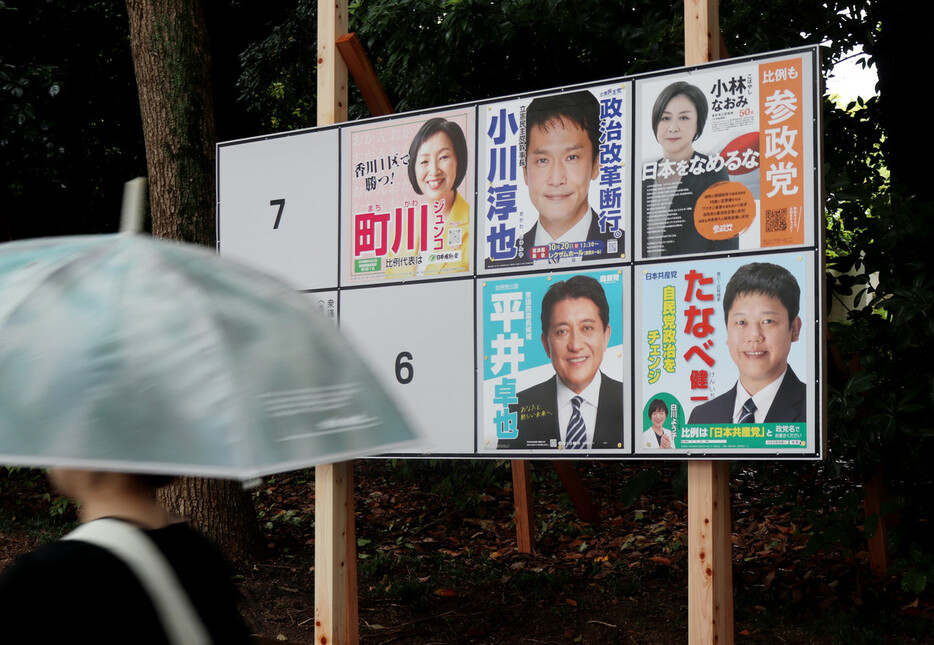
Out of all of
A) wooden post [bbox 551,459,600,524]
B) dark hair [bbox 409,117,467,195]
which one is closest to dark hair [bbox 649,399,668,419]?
dark hair [bbox 409,117,467,195]

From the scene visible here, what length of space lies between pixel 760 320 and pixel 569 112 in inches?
63.9

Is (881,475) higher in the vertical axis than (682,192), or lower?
lower

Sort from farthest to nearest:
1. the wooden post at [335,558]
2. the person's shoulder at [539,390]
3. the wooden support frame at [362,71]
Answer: the wooden support frame at [362,71] → the wooden post at [335,558] → the person's shoulder at [539,390]

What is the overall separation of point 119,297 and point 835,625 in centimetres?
571

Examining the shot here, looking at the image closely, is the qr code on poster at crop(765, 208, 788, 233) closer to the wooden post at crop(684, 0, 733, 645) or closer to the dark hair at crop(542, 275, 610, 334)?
the dark hair at crop(542, 275, 610, 334)

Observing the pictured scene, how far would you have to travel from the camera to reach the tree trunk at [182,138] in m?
8.47

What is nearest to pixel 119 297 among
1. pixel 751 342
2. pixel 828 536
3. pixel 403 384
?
pixel 751 342

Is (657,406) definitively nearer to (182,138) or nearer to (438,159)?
(438,159)

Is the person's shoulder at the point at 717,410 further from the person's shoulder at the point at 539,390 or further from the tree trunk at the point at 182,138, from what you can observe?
the tree trunk at the point at 182,138

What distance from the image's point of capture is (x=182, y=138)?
8.55 metres

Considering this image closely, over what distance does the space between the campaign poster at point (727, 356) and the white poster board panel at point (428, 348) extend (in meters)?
1.04

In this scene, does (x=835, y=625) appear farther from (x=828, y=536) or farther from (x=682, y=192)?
(x=682, y=192)

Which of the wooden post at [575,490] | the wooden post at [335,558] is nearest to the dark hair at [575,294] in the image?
the wooden post at [335,558]

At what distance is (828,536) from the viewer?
636 centimetres
